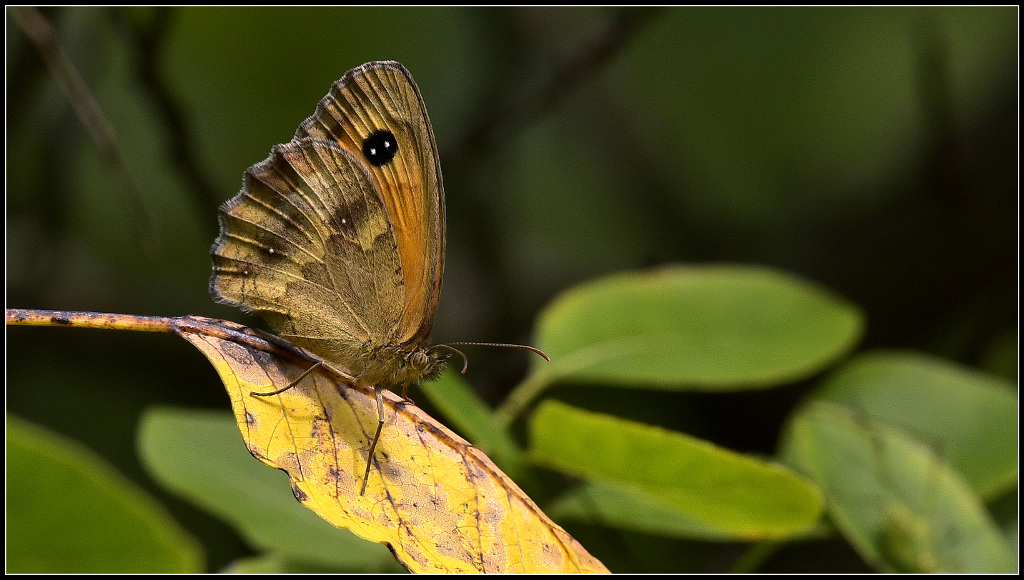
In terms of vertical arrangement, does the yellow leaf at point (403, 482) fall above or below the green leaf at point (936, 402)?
above

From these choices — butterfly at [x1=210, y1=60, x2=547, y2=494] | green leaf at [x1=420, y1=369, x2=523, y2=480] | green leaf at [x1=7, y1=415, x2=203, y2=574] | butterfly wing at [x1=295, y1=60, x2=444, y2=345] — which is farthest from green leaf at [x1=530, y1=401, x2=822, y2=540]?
green leaf at [x1=7, y1=415, x2=203, y2=574]

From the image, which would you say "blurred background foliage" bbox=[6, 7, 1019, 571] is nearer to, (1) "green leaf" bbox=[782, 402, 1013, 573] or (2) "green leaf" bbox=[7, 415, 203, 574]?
(1) "green leaf" bbox=[782, 402, 1013, 573]

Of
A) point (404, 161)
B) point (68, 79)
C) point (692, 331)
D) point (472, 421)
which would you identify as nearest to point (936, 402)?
point (692, 331)

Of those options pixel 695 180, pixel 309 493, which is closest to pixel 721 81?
pixel 695 180

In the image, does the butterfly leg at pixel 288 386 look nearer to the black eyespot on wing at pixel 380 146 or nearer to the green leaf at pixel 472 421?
the green leaf at pixel 472 421

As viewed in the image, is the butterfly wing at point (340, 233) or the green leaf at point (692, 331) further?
the green leaf at point (692, 331)

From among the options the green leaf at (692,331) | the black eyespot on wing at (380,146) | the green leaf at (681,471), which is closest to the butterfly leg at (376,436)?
the green leaf at (681,471)
